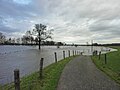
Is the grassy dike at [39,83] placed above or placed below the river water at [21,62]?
above

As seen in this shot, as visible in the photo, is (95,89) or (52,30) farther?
(52,30)

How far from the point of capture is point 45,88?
34.3 ft

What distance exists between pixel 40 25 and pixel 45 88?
301 feet

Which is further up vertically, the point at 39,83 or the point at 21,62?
the point at 39,83

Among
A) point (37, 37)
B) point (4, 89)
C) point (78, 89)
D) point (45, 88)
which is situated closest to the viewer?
point (78, 89)

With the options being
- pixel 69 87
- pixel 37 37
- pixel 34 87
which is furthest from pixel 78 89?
pixel 37 37

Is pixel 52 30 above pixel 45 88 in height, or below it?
above

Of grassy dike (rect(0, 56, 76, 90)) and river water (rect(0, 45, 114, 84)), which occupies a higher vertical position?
grassy dike (rect(0, 56, 76, 90))

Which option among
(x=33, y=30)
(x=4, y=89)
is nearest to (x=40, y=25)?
(x=33, y=30)

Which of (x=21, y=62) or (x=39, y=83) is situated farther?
(x=21, y=62)

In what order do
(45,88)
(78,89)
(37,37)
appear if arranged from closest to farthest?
(78,89)
(45,88)
(37,37)

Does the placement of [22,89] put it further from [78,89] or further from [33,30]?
[33,30]

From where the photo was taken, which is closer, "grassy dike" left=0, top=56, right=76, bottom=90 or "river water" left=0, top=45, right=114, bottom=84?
"grassy dike" left=0, top=56, right=76, bottom=90

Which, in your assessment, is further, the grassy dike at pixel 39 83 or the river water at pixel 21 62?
the river water at pixel 21 62
